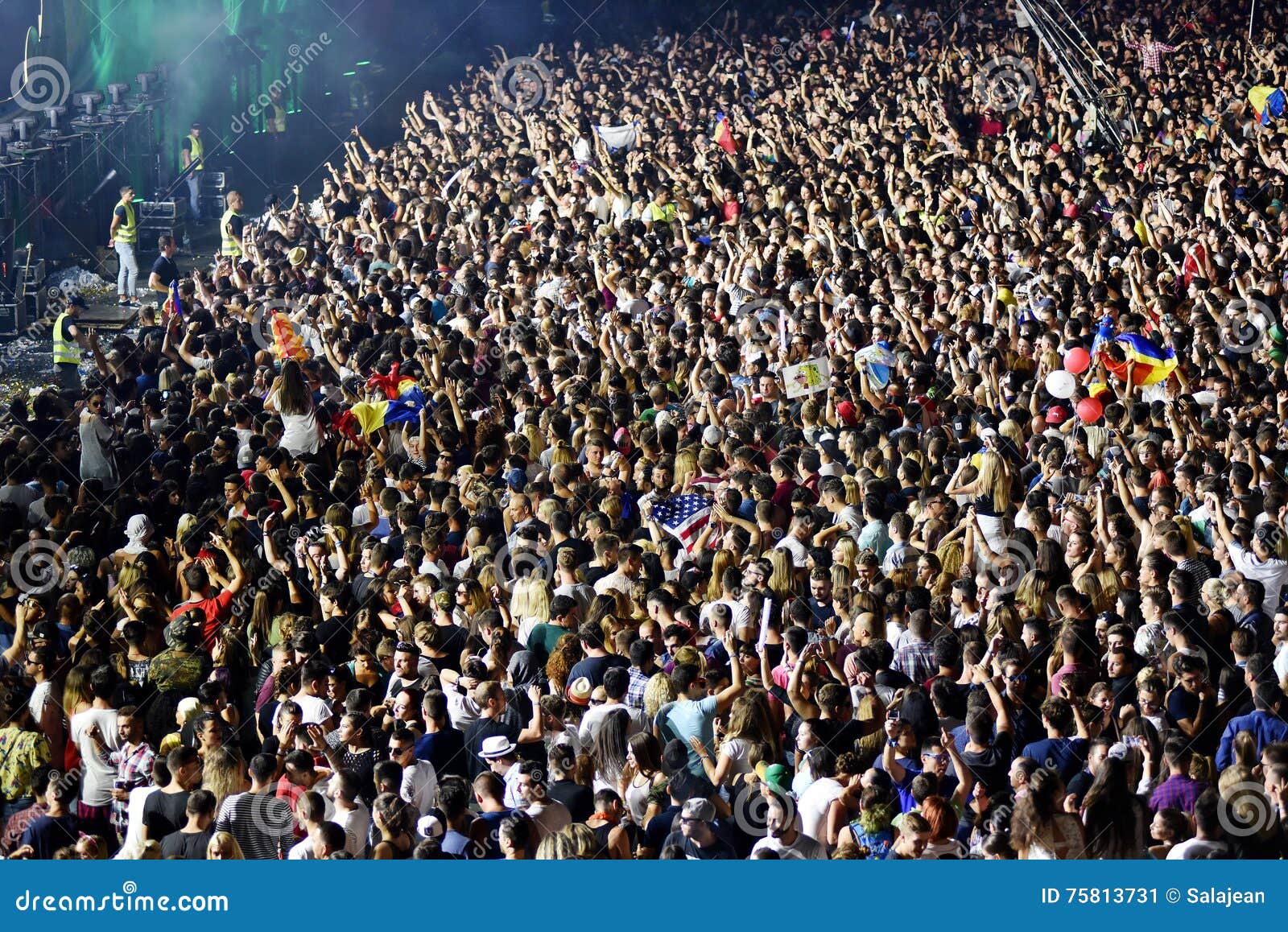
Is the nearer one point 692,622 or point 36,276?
point 692,622

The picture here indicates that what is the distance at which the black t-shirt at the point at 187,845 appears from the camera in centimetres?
508

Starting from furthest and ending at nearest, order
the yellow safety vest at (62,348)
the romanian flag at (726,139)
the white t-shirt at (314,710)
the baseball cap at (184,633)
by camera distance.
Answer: the romanian flag at (726,139) → the yellow safety vest at (62,348) → the baseball cap at (184,633) → the white t-shirt at (314,710)

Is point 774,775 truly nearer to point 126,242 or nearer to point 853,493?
point 853,493

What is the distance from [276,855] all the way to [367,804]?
0.34 metres

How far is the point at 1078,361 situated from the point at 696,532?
8.53 ft

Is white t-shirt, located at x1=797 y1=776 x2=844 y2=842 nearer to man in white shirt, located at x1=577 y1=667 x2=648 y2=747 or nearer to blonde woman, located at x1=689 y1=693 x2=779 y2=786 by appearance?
blonde woman, located at x1=689 y1=693 x2=779 y2=786

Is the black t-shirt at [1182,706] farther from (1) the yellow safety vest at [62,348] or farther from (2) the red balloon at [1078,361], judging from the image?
Result: (1) the yellow safety vest at [62,348]

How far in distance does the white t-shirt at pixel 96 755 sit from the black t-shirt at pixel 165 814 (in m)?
0.42

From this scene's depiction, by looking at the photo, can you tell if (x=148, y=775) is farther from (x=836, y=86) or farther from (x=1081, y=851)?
(x=836, y=86)

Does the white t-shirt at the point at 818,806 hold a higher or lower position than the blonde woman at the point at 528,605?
lower

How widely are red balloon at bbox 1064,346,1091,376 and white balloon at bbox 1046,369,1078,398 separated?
0.29 metres

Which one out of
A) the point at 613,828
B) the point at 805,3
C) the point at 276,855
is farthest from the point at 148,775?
the point at 805,3

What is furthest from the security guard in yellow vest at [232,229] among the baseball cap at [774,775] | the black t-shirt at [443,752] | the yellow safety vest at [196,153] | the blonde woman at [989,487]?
the baseball cap at [774,775]

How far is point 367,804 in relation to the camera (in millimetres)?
5340
